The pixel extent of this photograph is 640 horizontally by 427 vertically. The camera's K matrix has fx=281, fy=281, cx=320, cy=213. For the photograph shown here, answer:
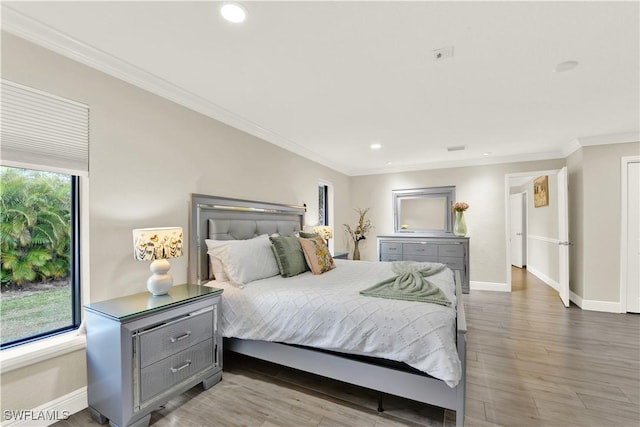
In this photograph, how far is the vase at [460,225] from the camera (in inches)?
208

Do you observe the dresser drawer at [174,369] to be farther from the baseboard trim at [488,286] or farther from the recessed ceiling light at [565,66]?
the baseboard trim at [488,286]

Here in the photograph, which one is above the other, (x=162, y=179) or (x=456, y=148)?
(x=456, y=148)

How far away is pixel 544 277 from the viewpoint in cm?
611

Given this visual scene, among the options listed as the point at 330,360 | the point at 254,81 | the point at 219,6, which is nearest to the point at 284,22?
the point at 219,6

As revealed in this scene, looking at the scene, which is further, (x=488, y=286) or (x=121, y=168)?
(x=488, y=286)

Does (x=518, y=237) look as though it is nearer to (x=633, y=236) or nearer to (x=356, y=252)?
(x=633, y=236)

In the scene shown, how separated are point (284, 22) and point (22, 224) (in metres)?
2.08

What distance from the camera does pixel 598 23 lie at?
1672 mm

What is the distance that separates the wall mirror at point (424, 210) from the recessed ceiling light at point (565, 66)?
3597 millimetres

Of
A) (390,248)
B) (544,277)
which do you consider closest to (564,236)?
(544,277)

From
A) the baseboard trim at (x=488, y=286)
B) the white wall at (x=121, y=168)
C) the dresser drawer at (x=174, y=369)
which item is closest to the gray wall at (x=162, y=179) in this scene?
the white wall at (x=121, y=168)

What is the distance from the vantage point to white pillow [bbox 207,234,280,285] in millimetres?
A: 2541

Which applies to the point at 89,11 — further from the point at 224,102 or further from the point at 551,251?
the point at 551,251

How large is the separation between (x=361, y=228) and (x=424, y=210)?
4.57 feet
